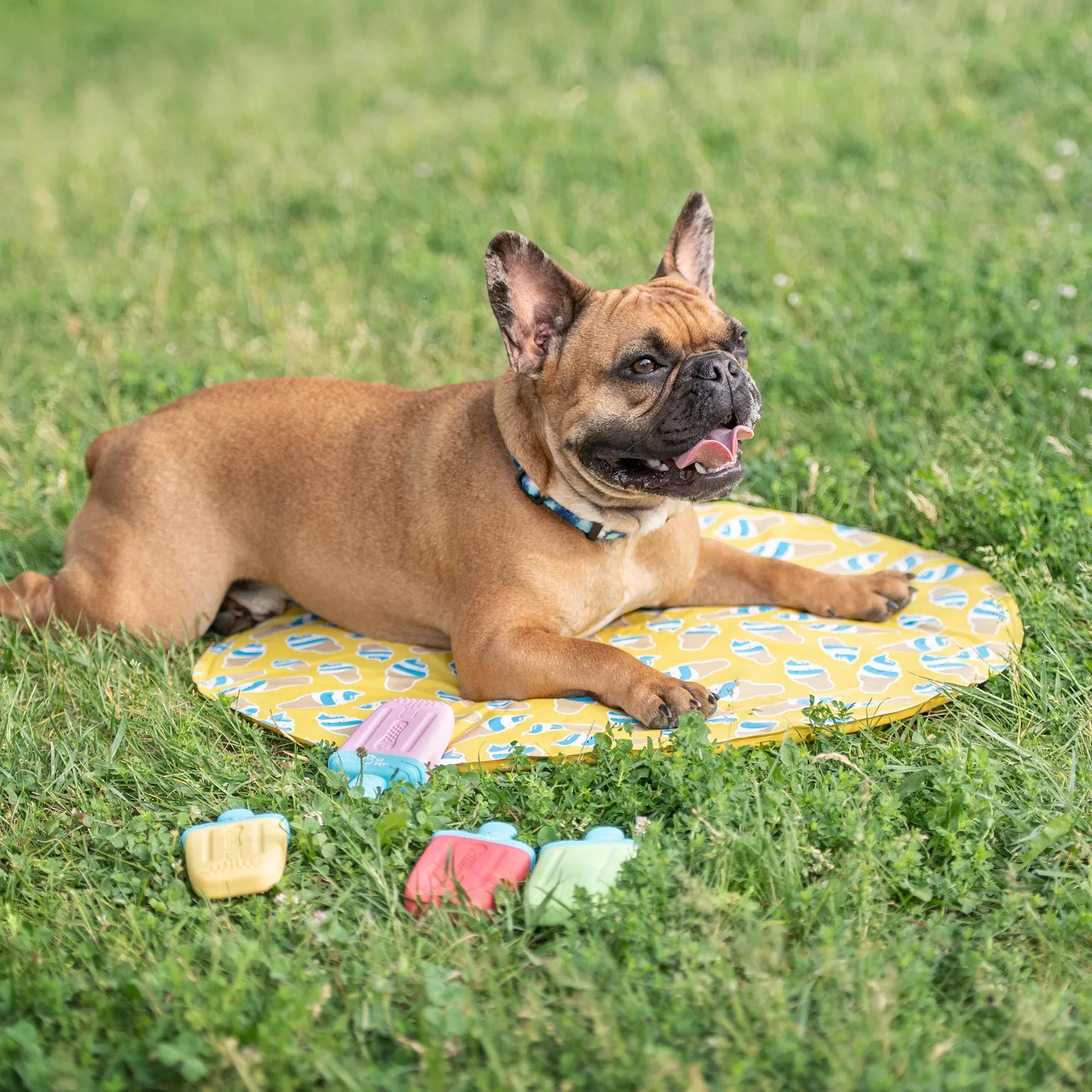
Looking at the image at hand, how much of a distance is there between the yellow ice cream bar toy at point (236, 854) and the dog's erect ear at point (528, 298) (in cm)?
157

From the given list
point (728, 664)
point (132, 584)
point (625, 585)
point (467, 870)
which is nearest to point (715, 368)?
point (625, 585)

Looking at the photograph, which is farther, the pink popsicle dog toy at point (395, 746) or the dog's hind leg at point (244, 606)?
the dog's hind leg at point (244, 606)

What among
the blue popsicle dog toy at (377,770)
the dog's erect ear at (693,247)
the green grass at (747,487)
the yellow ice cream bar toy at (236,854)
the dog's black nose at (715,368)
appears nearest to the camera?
the green grass at (747,487)

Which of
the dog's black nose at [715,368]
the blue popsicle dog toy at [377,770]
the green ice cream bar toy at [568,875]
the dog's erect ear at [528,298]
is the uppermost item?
the dog's erect ear at [528,298]

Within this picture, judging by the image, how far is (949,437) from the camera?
4.96 meters

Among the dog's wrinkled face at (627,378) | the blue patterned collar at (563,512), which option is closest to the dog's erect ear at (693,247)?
the dog's wrinkled face at (627,378)

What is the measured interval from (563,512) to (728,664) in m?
0.72

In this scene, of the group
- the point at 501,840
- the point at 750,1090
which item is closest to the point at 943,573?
the point at 501,840

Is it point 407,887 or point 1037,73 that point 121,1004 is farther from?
point 1037,73

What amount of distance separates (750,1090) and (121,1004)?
1331 millimetres

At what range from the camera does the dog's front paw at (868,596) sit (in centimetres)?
420

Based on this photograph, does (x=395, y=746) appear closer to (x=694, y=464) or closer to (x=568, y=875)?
(x=568, y=875)

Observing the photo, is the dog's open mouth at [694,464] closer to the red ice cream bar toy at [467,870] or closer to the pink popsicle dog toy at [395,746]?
the pink popsicle dog toy at [395,746]

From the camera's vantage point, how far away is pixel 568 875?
9.54ft
